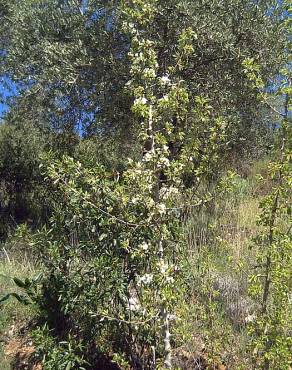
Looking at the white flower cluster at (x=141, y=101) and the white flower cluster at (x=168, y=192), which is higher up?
the white flower cluster at (x=141, y=101)

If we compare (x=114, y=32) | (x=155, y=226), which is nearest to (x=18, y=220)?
(x=114, y=32)

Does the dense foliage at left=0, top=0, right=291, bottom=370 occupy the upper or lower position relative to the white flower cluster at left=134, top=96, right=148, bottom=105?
lower

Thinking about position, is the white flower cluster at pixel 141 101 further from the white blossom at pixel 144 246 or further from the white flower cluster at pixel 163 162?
the white blossom at pixel 144 246

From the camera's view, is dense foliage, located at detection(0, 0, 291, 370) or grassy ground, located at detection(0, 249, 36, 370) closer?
dense foliage, located at detection(0, 0, 291, 370)

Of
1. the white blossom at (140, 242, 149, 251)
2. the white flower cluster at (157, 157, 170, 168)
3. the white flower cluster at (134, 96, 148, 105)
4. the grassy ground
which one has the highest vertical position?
the white flower cluster at (134, 96, 148, 105)

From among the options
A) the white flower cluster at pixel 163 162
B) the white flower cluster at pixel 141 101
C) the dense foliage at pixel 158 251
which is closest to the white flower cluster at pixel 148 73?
the dense foliage at pixel 158 251

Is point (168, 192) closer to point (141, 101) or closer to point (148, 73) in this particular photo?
point (141, 101)

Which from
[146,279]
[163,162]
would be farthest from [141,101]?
[146,279]

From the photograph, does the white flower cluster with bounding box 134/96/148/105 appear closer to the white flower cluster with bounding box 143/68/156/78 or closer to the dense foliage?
the dense foliage

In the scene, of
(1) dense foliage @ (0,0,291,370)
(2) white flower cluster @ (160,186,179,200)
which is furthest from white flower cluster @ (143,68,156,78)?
(2) white flower cluster @ (160,186,179,200)

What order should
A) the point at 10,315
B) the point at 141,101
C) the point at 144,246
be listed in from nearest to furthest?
the point at 141,101
the point at 144,246
the point at 10,315

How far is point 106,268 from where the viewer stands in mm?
3533

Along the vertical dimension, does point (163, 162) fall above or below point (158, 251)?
above

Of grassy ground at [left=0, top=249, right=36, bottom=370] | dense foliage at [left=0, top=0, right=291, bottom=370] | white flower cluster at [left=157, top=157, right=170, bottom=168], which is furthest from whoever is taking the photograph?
grassy ground at [left=0, top=249, right=36, bottom=370]
